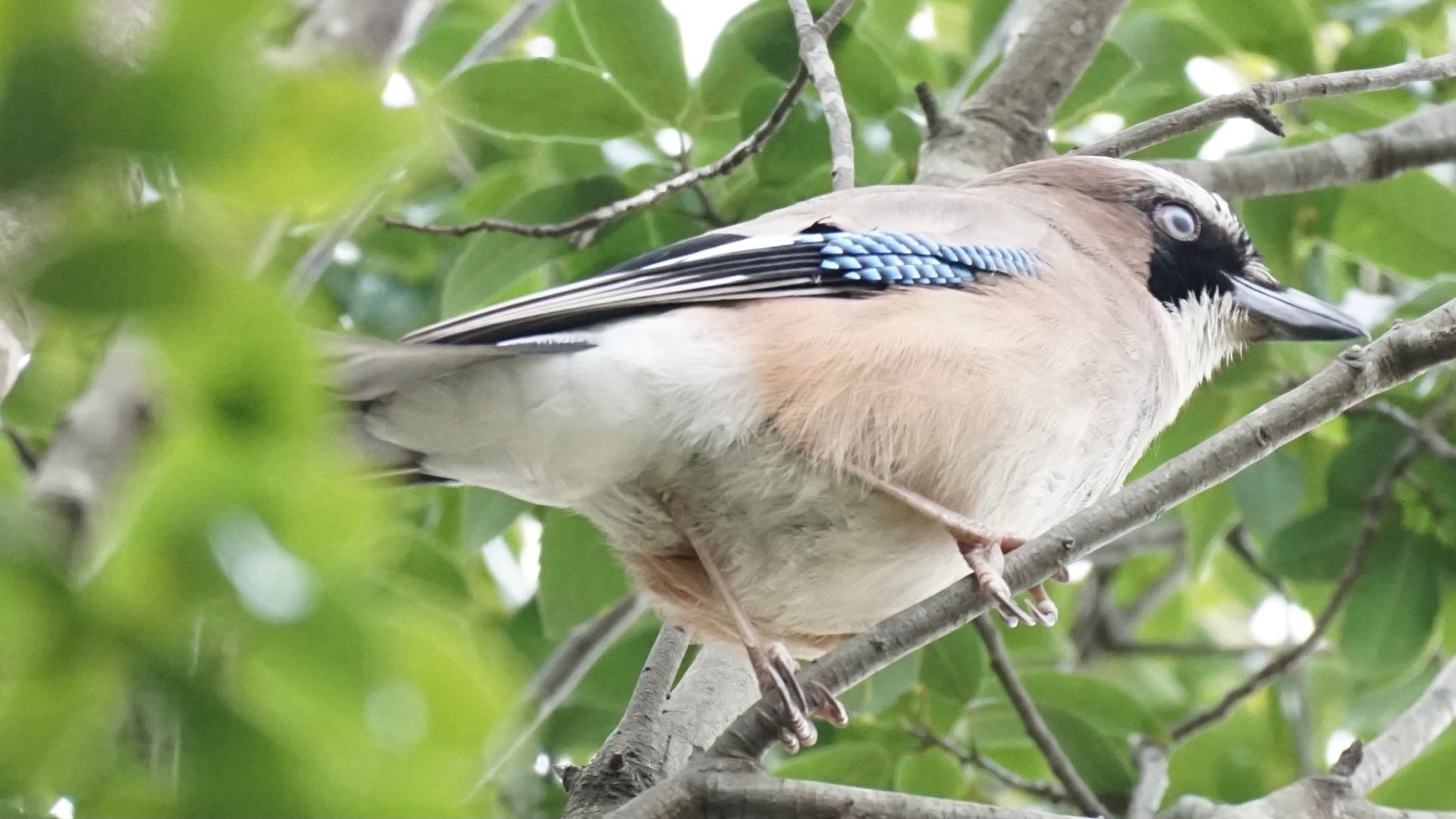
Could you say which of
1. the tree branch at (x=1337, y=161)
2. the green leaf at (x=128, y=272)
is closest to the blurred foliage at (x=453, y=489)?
the green leaf at (x=128, y=272)

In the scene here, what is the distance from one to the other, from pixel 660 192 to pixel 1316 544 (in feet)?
6.17

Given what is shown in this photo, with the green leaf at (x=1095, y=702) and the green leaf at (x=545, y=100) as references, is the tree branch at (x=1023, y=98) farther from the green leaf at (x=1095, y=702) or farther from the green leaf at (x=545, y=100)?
the green leaf at (x=1095, y=702)

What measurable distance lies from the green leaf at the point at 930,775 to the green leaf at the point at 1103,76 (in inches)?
60.7

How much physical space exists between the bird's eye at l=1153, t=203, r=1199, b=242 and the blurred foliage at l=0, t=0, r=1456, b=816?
1.28 ft

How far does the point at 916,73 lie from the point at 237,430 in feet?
11.0

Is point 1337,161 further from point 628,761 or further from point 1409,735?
point 628,761

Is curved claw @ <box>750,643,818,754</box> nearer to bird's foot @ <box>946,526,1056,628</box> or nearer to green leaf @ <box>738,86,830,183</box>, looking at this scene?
bird's foot @ <box>946,526,1056,628</box>

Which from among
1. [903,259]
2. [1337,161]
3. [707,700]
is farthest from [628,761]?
[1337,161]

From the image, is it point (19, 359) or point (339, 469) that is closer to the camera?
point (339, 469)

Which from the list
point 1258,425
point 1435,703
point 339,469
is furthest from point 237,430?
point 1435,703

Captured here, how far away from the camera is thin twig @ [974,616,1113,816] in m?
3.29

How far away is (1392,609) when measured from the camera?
3.68 meters

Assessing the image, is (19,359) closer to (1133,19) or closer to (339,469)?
(339,469)

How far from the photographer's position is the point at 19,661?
0.79 m
